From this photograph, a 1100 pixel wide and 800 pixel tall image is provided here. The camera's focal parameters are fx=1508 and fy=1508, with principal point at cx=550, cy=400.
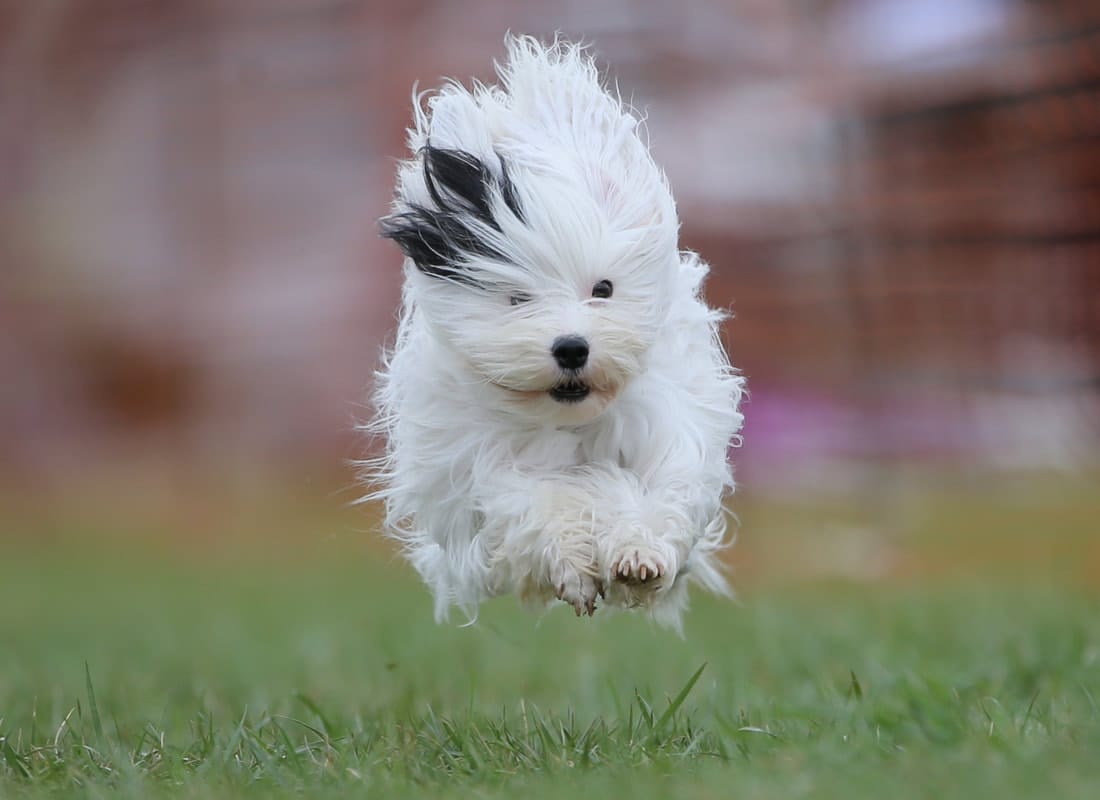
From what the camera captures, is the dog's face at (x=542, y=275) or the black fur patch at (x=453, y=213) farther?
the black fur patch at (x=453, y=213)

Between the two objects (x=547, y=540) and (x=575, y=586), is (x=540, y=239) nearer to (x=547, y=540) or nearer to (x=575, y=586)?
(x=547, y=540)

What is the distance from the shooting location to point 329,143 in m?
16.8

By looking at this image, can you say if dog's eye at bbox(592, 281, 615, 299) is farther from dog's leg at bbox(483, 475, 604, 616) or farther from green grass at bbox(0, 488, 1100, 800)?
green grass at bbox(0, 488, 1100, 800)

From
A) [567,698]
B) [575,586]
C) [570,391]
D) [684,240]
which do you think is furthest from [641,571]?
[684,240]

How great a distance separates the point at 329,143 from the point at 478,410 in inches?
526

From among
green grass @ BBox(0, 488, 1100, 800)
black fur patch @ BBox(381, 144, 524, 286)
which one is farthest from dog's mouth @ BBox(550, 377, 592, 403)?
green grass @ BBox(0, 488, 1100, 800)

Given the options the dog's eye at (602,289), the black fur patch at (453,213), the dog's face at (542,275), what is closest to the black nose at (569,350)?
the dog's face at (542,275)

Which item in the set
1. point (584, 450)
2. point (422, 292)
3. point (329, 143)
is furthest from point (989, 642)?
point (329, 143)

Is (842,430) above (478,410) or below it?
below

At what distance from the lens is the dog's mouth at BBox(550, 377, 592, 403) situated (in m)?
3.69

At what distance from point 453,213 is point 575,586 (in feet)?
3.27

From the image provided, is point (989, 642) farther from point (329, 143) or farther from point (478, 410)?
point (329, 143)

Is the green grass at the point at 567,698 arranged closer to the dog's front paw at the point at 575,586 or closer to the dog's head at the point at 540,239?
the dog's front paw at the point at 575,586

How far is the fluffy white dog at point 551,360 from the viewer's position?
145 inches
